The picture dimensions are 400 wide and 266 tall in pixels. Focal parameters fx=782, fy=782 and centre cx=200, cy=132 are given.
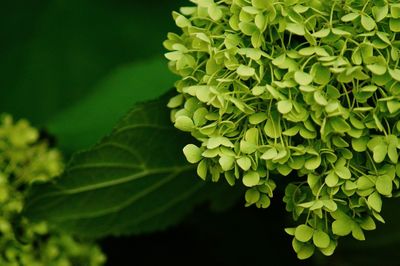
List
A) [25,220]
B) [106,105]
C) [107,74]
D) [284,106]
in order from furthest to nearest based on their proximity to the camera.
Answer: [107,74]
[106,105]
[25,220]
[284,106]

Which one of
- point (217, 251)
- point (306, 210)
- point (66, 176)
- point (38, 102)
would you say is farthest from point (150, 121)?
point (38, 102)

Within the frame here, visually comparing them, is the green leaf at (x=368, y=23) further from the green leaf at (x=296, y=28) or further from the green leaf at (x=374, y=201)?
the green leaf at (x=374, y=201)

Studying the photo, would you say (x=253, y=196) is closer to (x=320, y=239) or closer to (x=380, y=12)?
(x=320, y=239)

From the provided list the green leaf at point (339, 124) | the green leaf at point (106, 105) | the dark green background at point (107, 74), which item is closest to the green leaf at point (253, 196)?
the green leaf at point (339, 124)

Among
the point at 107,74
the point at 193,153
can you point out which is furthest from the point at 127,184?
the point at 107,74

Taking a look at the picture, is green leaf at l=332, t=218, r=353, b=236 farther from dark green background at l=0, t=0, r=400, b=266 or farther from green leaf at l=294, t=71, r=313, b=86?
dark green background at l=0, t=0, r=400, b=266

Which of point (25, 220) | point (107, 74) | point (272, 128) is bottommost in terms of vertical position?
point (107, 74)

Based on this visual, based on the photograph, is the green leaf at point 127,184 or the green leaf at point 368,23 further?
the green leaf at point 127,184
